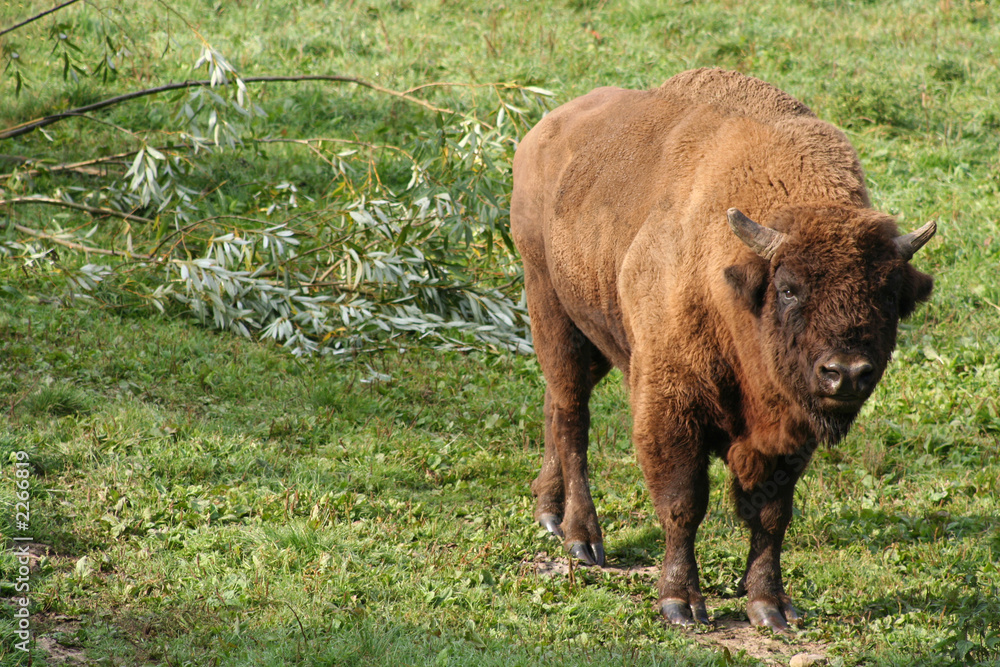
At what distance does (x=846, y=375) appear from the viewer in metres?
3.81

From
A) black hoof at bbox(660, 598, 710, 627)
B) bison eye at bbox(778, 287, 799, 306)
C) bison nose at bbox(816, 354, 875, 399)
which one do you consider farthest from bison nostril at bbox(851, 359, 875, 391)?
black hoof at bbox(660, 598, 710, 627)

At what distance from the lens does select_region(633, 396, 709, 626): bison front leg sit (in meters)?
4.66

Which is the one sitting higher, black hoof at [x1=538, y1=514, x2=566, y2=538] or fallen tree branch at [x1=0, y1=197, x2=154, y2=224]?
fallen tree branch at [x1=0, y1=197, x2=154, y2=224]

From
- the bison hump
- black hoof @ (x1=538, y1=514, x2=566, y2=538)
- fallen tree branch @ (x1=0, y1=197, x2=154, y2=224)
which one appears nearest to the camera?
the bison hump

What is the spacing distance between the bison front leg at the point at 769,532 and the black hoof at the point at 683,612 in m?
0.25

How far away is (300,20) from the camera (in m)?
14.4

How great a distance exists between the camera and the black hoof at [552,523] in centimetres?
575

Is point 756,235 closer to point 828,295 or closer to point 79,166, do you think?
point 828,295

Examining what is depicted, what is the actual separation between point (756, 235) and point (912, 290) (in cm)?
73

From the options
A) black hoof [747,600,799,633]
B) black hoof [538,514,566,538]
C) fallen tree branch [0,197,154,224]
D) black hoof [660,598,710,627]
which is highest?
fallen tree branch [0,197,154,224]

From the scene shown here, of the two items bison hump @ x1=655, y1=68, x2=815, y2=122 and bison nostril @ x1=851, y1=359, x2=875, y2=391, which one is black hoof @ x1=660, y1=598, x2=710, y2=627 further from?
bison hump @ x1=655, y1=68, x2=815, y2=122

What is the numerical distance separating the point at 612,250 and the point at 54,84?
9.46 m

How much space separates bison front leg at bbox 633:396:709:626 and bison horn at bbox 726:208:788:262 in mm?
953

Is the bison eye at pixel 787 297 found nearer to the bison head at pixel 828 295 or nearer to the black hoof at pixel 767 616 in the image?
the bison head at pixel 828 295
